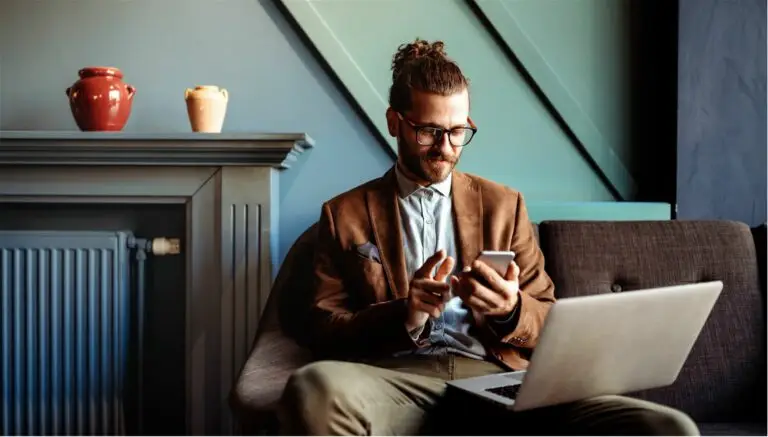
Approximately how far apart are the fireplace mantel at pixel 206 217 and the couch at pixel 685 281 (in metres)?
0.24

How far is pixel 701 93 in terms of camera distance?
1.99 meters

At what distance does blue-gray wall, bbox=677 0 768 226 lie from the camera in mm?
1990

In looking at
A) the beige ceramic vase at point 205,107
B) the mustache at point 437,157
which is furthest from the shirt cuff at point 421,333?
the beige ceramic vase at point 205,107

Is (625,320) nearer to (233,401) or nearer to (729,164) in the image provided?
(233,401)

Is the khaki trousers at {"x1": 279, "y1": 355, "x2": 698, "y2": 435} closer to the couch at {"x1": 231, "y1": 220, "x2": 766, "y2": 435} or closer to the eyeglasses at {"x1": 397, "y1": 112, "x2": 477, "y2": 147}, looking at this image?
the couch at {"x1": 231, "y1": 220, "x2": 766, "y2": 435}

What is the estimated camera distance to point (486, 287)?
4.30 ft

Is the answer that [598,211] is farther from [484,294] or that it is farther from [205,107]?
[205,107]

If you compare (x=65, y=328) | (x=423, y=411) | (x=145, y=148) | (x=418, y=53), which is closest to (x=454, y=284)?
(x=423, y=411)

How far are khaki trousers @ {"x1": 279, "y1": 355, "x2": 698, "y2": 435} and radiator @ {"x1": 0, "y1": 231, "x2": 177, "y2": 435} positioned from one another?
974 mm

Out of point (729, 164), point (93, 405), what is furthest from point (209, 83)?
point (729, 164)

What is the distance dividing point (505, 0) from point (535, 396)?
132 centimetres

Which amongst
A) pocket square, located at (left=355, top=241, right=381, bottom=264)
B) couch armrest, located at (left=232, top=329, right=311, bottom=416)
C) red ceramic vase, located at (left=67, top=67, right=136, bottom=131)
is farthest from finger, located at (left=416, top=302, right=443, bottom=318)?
red ceramic vase, located at (left=67, top=67, right=136, bottom=131)

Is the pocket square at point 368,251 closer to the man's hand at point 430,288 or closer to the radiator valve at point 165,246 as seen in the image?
the man's hand at point 430,288

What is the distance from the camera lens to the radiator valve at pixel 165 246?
2111mm
